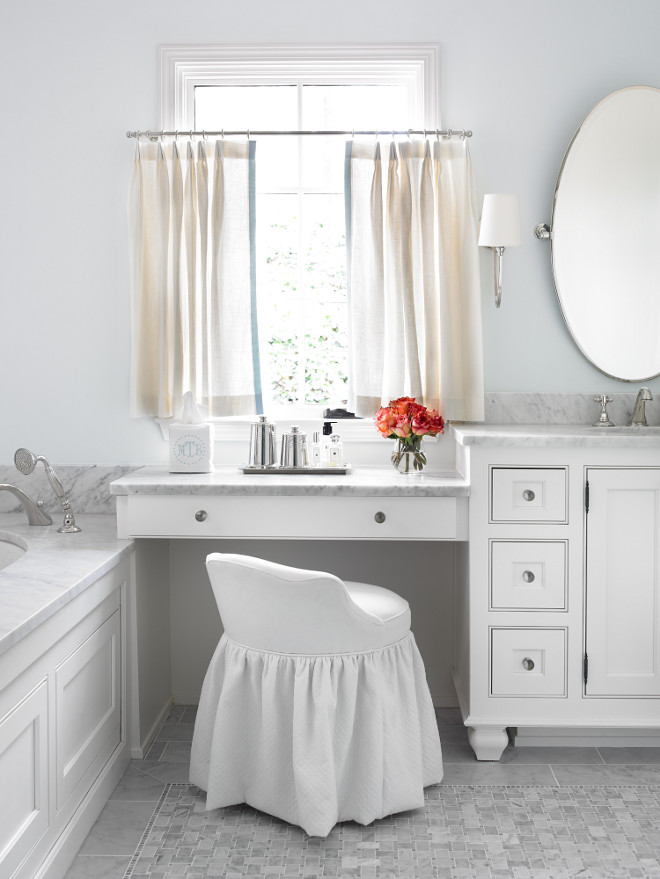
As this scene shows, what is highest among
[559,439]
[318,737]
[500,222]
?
[500,222]

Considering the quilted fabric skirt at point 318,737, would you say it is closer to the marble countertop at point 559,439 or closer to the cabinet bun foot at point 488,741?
the cabinet bun foot at point 488,741

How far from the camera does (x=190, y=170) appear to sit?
9.01ft

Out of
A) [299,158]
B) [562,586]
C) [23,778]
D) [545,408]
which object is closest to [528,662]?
[562,586]

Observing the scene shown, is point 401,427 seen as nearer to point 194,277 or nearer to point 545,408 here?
point 545,408

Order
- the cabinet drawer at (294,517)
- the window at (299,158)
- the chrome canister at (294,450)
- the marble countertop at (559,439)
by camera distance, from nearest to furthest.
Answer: the marble countertop at (559,439), the cabinet drawer at (294,517), the chrome canister at (294,450), the window at (299,158)

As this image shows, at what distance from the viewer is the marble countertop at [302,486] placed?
2.40 metres

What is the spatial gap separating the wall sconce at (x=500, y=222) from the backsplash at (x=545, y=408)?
52 cm

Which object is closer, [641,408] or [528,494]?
[528,494]

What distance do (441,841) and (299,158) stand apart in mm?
2207

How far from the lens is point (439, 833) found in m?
2.09

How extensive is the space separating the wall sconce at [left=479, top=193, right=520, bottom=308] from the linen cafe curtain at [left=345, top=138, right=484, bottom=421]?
0.08m

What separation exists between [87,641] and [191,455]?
73 cm

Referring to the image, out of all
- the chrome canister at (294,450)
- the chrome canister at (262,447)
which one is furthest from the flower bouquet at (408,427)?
the chrome canister at (262,447)

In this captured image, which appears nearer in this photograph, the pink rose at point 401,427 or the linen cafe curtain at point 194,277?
the pink rose at point 401,427
